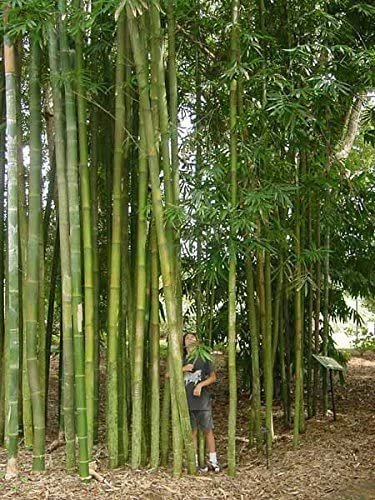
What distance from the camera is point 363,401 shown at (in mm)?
5742

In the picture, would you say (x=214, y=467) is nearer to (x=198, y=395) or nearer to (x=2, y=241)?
(x=198, y=395)

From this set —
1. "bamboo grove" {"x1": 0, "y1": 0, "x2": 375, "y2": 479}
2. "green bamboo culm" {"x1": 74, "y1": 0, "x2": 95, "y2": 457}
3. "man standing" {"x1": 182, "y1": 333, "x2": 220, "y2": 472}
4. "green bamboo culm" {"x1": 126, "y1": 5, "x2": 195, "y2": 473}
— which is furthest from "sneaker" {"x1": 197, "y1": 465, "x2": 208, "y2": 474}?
"green bamboo culm" {"x1": 74, "y1": 0, "x2": 95, "y2": 457}

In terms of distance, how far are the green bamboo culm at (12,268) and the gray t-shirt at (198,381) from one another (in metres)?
0.97

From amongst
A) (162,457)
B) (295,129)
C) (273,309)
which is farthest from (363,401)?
(295,129)

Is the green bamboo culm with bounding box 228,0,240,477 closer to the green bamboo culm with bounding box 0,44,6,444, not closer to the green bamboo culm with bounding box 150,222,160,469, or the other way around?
the green bamboo culm with bounding box 150,222,160,469

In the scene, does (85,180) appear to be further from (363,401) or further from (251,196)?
(363,401)

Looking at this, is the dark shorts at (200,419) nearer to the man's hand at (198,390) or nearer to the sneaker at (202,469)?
the man's hand at (198,390)

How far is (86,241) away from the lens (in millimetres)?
3223

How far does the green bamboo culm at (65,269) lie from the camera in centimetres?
318

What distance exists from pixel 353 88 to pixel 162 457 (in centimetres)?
246

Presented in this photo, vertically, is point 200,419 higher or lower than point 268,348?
lower

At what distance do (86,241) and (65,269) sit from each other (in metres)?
0.19

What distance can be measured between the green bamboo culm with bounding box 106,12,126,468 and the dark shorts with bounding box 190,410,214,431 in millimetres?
449

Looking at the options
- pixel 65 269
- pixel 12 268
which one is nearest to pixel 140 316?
pixel 65 269
